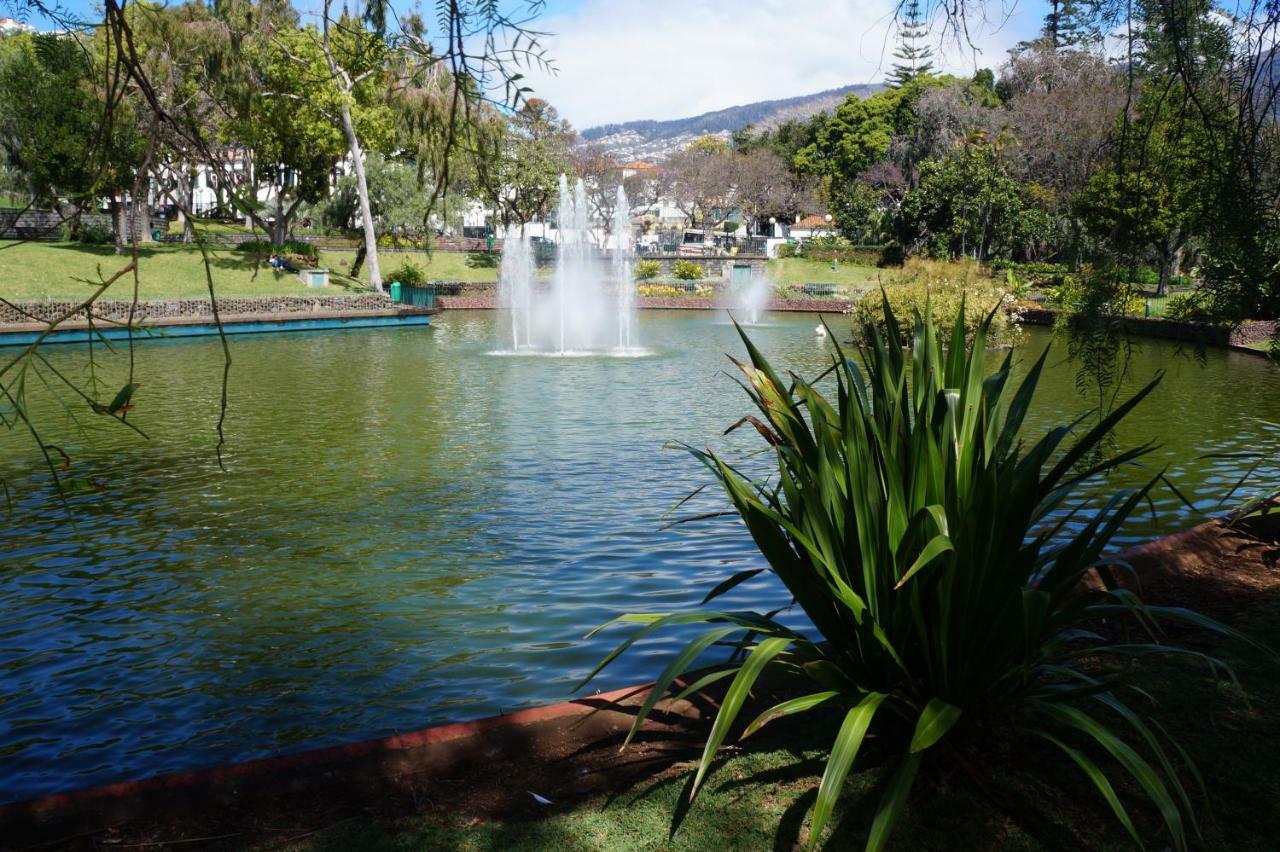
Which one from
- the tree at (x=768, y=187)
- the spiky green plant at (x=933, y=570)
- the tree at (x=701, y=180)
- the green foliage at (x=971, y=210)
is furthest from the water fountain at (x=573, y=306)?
the tree at (x=768, y=187)

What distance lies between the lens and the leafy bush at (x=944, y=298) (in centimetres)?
2211

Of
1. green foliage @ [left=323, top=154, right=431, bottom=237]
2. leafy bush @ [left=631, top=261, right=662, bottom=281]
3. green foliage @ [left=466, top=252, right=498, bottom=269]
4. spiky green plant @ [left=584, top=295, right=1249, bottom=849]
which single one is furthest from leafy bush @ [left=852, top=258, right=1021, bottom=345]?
green foliage @ [left=466, top=252, right=498, bottom=269]

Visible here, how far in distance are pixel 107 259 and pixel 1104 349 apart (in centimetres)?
3814

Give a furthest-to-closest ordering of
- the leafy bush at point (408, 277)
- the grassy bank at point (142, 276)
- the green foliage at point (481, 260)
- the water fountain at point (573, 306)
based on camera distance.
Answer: the green foliage at point (481, 260) → the leafy bush at point (408, 277) → the grassy bank at point (142, 276) → the water fountain at point (573, 306)

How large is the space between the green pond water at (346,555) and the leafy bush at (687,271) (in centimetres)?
3429

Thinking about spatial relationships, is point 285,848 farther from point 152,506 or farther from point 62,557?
point 152,506

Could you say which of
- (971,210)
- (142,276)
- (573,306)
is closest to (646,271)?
(971,210)

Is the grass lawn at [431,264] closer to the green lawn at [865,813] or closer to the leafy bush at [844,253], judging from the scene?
the leafy bush at [844,253]

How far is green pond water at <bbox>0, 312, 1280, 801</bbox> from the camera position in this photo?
5.26m

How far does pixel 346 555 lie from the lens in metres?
8.02

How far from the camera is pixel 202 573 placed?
759 centimetres

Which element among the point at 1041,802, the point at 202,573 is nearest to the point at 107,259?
the point at 202,573

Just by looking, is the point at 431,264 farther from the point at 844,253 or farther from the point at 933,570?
the point at 933,570

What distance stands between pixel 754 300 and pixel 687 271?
10.2 meters
